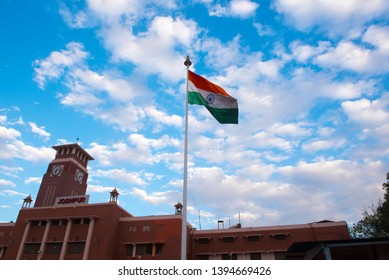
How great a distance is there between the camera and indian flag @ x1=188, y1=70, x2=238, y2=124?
15.4 meters

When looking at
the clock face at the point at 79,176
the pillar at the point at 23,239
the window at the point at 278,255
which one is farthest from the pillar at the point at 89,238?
the window at the point at 278,255

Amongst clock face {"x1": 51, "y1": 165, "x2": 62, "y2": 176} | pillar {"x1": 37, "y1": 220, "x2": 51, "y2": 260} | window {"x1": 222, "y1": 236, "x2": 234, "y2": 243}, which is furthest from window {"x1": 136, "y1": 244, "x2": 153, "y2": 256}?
clock face {"x1": 51, "y1": 165, "x2": 62, "y2": 176}

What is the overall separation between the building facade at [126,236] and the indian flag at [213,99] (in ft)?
97.8

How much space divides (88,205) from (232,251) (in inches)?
923

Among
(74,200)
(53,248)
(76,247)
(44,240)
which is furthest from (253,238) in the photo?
(44,240)

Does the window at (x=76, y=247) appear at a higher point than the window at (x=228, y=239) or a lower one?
lower

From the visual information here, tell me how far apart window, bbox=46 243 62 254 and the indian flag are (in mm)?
37860

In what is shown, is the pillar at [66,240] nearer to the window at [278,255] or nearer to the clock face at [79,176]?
the clock face at [79,176]

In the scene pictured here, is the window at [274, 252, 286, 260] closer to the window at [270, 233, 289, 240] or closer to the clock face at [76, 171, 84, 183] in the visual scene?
the window at [270, 233, 289, 240]

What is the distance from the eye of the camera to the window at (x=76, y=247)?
4089 centimetres

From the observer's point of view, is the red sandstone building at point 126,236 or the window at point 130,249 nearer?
the red sandstone building at point 126,236

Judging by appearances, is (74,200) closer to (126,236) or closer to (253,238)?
(126,236)

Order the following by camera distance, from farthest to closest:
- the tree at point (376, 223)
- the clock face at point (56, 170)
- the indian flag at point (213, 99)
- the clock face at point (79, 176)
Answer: the clock face at point (79, 176) → the clock face at point (56, 170) → the tree at point (376, 223) → the indian flag at point (213, 99)
